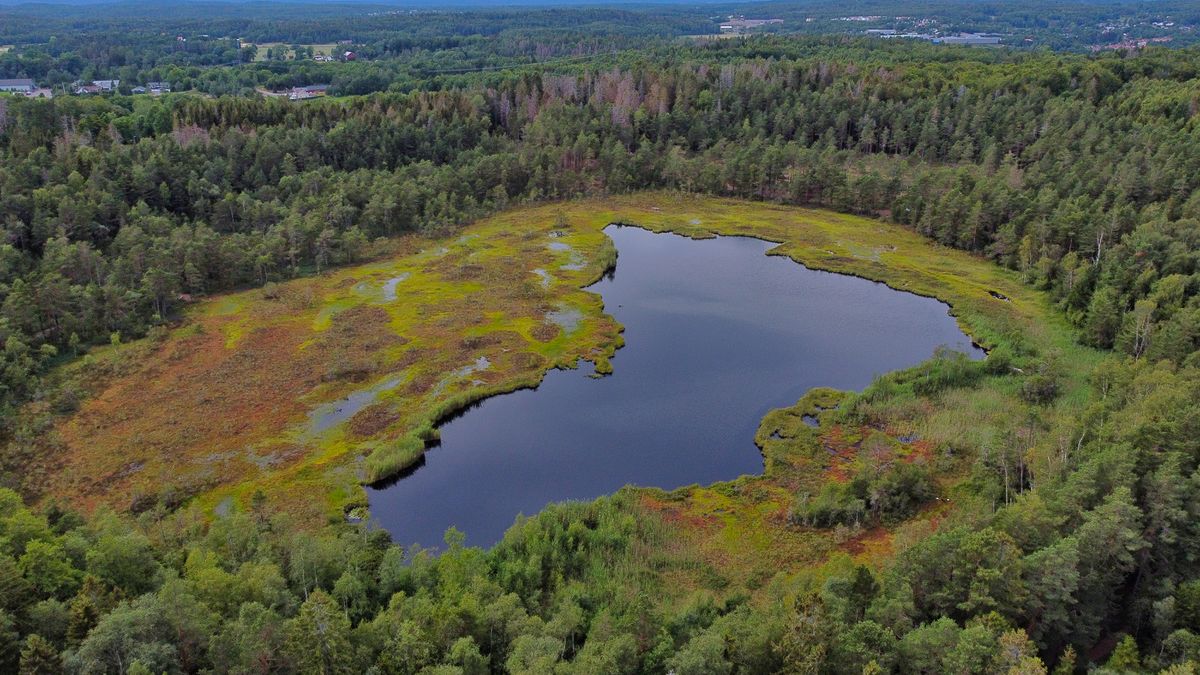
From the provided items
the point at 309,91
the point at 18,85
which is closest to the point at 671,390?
the point at 309,91

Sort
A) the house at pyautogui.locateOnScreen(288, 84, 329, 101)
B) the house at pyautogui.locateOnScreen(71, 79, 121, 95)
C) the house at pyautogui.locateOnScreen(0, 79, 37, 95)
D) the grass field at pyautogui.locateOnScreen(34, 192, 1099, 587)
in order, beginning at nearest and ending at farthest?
1. the grass field at pyautogui.locateOnScreen(34, 192, 1099, 587)
2. the house at pyautogui.locateOnScreen(0, 79, 37, 95)
3. the house at pyautogui.locateOnScreen(71, 79, 121, 95)
4. the house at pyautogui.locateOnScreen(288, 84, 329, 101)

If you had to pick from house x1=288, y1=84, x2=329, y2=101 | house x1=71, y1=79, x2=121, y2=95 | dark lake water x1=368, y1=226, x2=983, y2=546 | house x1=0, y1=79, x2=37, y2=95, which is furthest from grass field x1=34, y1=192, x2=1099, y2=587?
house x1=0, y1=79, x2=37, y2=95

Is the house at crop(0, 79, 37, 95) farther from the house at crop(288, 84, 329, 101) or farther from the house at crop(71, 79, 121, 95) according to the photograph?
the house at crop(288, 84, 329, 101)

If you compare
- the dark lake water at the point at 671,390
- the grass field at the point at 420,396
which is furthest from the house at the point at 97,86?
the dark lake water at the point at 671,390

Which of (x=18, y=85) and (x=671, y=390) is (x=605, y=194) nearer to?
(x=671, y=390)

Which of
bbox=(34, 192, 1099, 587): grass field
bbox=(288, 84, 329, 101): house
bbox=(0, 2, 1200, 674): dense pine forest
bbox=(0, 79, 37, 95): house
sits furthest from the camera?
bbox=(288, 84, 329, 101): house
